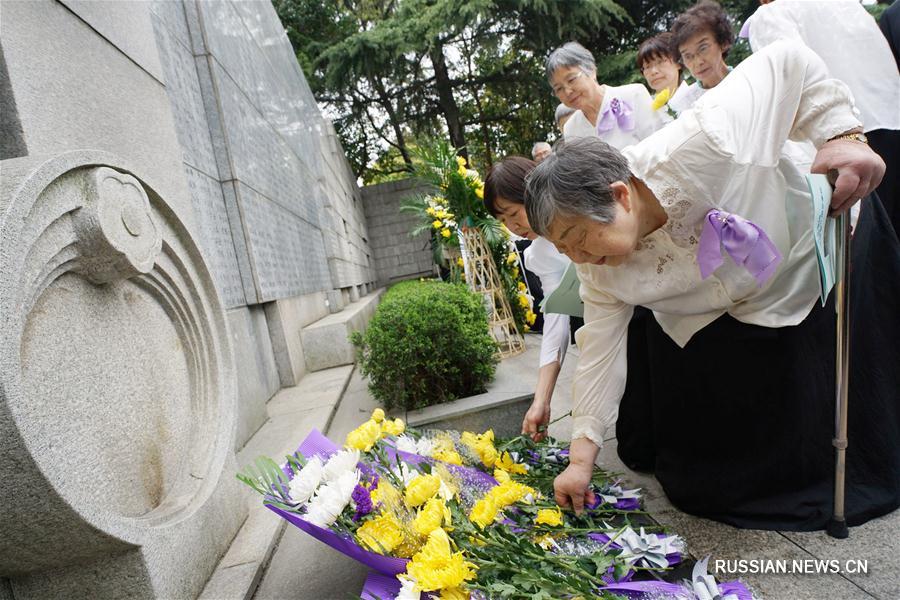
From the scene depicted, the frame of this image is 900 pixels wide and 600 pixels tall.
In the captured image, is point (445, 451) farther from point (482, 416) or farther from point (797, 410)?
point (797, 410)

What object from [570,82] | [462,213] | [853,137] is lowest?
[853,137]

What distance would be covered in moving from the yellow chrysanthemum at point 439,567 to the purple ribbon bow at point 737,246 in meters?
1.04

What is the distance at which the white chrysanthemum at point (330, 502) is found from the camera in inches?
55.2

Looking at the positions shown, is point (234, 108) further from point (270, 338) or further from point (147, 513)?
point (147, 513)

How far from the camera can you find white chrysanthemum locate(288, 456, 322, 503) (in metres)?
1.51

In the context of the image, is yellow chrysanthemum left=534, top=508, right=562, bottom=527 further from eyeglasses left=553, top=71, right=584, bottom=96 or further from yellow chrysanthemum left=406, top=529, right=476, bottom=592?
eyeglasses left=553, top=71, right=584, bottom=96

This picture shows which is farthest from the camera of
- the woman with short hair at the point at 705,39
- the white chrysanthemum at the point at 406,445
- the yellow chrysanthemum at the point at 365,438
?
the woman with short hair at the point at 705,39

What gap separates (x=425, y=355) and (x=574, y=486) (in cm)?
145

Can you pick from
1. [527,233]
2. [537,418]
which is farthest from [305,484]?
[527,233]

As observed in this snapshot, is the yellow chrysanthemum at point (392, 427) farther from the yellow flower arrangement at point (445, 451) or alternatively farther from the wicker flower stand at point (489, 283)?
the wicker flower stand at point (489, 283)

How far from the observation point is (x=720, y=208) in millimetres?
1629

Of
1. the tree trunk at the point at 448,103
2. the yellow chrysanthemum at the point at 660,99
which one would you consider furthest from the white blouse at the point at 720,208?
the tree trunk at the point at 448,103

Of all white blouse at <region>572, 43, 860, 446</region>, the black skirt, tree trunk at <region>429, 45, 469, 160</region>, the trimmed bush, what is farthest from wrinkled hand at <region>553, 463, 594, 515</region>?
tree trunk at <region>429, 45, 469, 160</region>

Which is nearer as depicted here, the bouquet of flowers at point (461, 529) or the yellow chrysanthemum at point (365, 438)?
the bouquet of flowers at point (461, 529)
